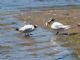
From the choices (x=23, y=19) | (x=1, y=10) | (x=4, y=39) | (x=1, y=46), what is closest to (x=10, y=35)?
(x=4, y=39)

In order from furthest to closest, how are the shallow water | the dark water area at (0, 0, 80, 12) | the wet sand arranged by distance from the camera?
1. the dark water area at (0, 0, 80, 12)
2. the wet sand
3. the shallow water

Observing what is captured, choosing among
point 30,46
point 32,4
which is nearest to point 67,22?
point 30,46

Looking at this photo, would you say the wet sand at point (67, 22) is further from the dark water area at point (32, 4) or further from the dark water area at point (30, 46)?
the dark water area at point (32, 4)

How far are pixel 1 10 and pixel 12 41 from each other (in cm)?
1163

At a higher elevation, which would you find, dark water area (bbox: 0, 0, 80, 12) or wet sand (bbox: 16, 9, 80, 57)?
wet sand (bbox: 16, 9, 80, 57)

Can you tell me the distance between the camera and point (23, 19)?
21.4 m

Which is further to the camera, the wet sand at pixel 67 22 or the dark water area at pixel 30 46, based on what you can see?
the wet sand at pixel 67 22

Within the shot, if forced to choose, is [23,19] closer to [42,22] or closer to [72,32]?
[42,22]

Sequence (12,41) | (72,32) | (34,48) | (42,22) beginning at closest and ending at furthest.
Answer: (34,48) → (12,41) → (72,32) → (42,22)

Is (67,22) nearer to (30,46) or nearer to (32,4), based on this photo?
(30,46)

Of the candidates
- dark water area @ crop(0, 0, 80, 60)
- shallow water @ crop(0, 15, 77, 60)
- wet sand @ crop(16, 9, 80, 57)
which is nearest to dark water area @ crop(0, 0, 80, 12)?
wet sand @ crop(16, 9, 80, 57)

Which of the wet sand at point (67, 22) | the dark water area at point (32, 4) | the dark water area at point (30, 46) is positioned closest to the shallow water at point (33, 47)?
the dark water area at point (30, 46)

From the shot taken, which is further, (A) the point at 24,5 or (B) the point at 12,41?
(A) the point at 24,5

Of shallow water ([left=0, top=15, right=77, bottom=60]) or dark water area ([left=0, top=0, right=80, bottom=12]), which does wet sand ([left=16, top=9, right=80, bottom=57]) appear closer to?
shallow water ([left=0, top=15, right=77, bottom=60])
